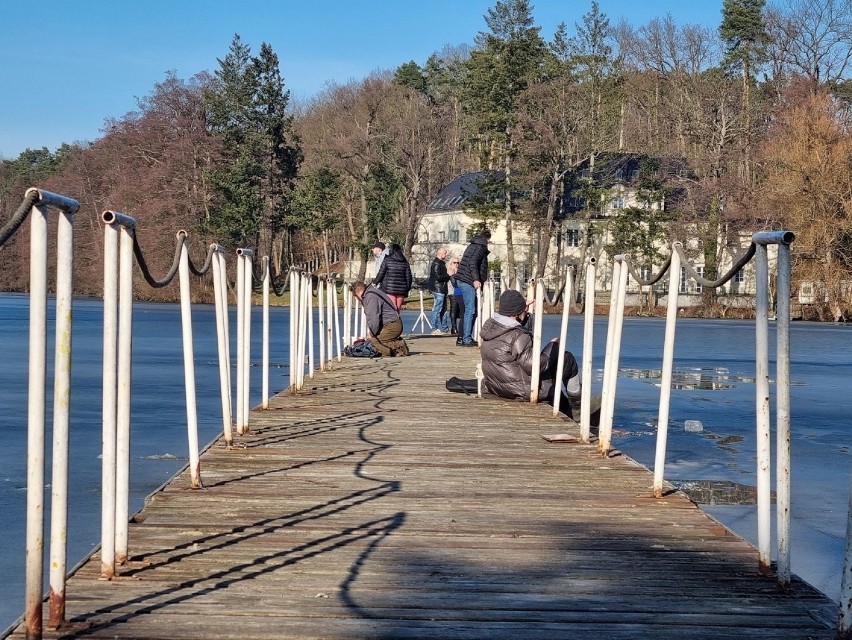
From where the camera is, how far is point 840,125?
A: 5541 cm

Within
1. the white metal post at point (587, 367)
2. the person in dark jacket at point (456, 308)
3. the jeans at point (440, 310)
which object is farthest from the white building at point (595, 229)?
the white metal post at point (587, 367)

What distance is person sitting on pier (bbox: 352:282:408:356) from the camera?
58.0ft

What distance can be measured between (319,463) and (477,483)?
1.14 m

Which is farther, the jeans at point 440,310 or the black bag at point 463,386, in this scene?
the jeans at point 440,310

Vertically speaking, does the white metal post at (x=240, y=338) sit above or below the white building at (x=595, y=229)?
below

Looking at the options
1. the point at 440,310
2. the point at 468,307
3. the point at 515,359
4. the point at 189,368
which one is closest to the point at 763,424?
the point at 189,368

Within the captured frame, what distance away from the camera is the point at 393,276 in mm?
18969

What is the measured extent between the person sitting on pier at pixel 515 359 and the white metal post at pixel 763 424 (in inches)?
241

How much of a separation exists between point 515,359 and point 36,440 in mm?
8394

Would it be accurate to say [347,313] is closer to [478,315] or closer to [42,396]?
[478,315]

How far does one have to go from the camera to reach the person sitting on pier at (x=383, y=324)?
17.7m

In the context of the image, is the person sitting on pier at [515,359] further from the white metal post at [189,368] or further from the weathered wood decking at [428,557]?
the white metal post at [189,368]

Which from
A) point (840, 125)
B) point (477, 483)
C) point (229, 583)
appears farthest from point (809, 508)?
point (840, 125)

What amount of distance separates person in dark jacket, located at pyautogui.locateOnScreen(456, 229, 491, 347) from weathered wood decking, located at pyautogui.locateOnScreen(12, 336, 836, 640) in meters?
11.5
